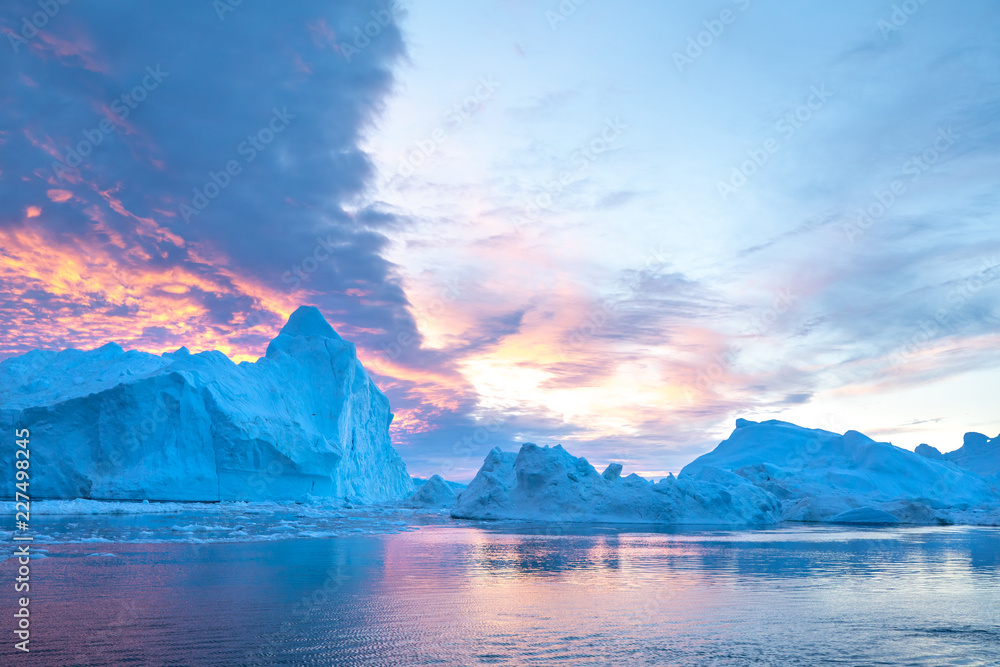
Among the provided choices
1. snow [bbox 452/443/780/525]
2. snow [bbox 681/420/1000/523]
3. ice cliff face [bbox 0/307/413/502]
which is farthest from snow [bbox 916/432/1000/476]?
ice cliff face [bbox 0/307/413/502]

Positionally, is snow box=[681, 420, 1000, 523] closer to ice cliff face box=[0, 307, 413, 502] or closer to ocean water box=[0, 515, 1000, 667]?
ocean water box=[0, 515, 1000, 667]

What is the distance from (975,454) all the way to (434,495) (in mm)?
63640

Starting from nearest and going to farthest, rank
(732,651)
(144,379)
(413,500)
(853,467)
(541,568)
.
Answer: (732,651) → (541,568) → (144,379) → (413,500) → (853,467)

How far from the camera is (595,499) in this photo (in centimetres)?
3416

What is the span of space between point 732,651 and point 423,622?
3.27 metres

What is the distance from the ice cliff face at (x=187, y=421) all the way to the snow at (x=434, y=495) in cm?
611

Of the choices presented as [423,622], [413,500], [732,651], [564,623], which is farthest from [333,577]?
[413,500]

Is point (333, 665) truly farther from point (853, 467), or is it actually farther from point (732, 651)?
point (853, 467)

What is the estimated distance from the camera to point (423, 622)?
23.7ft

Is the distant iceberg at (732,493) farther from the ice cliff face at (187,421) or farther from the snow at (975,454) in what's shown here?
the snow at (975,454)

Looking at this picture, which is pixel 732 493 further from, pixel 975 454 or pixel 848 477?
pixel 975 454

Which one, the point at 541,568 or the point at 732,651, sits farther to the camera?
the point at 541,568

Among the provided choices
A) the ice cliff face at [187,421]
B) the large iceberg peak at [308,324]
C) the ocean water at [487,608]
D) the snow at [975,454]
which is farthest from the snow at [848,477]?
the large iceberg peak at [308,324]

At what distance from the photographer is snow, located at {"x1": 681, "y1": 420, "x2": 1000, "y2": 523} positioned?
131 ft
